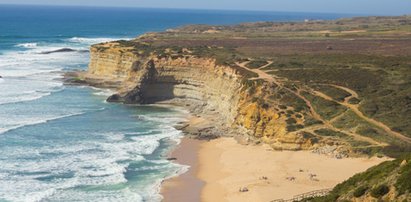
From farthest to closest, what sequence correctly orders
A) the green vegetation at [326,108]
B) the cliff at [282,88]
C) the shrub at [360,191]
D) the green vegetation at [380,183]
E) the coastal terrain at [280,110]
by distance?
the green vegetation at [326,108] < the cliff at [282,88] < the coastal terrain at [280,110] < the shrub at [360,191] < the green vegetation at [380,183]

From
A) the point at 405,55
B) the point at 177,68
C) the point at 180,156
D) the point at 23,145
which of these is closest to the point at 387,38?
the point at 405,55

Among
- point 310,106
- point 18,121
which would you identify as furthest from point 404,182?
point 18,121

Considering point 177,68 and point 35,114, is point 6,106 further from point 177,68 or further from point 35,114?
point 177,68

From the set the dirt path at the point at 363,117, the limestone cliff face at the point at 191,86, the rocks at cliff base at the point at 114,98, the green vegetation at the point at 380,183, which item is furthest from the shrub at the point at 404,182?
the rocks at cliff base at the point at 114,98

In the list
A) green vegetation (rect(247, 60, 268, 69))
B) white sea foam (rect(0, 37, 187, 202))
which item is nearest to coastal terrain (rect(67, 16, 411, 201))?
green vegetation (rect(247, 60, 268, 69))

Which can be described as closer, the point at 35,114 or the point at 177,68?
the point at 35,114

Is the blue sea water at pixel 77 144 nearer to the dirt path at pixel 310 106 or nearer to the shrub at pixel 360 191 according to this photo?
the dirt path at pixel 310 106

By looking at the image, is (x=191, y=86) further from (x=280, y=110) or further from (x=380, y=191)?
(x=380, y=191)
